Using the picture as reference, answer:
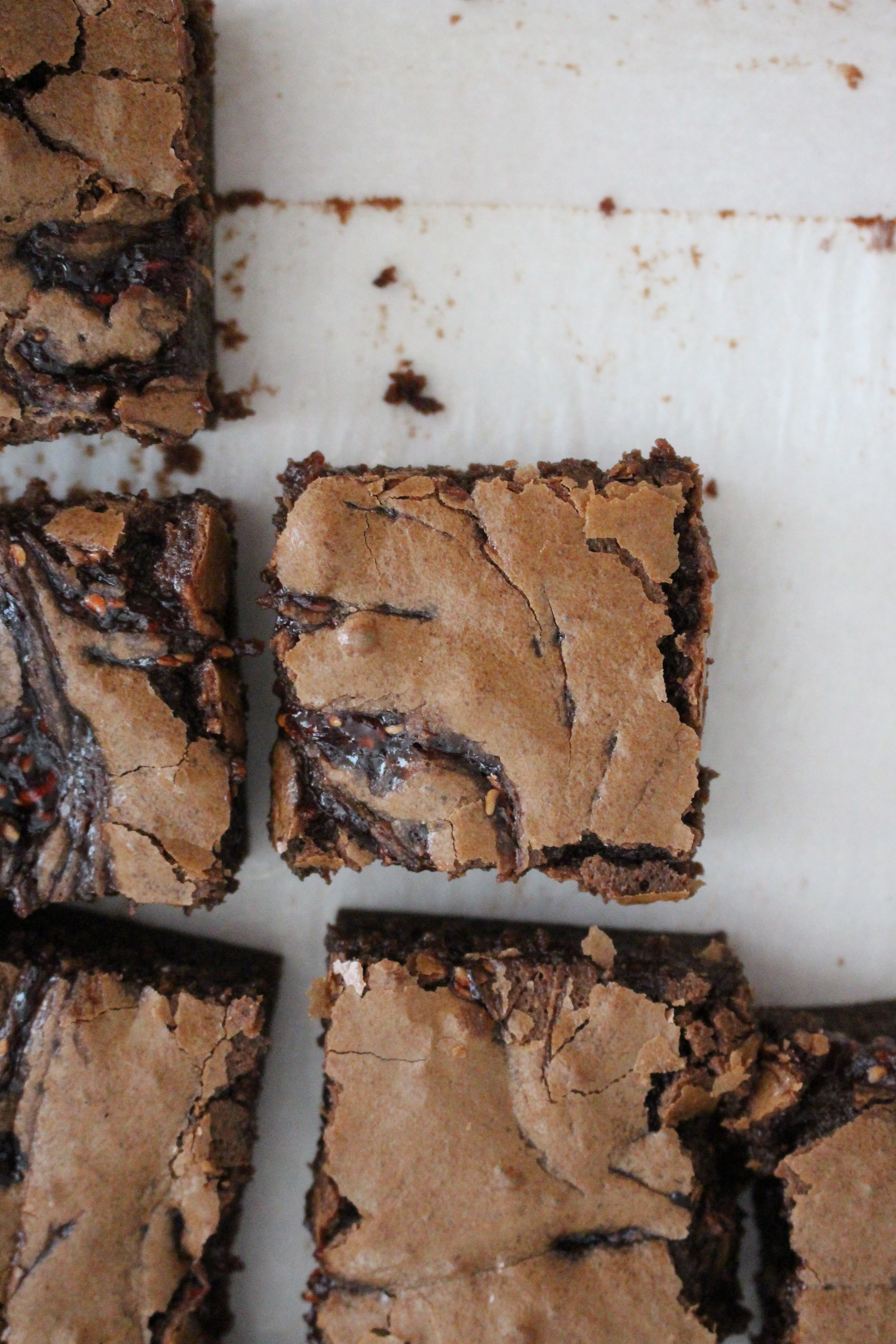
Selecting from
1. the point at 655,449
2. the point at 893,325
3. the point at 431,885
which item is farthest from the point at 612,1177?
the point at 893,325

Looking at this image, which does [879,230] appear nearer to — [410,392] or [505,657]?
[410,392]

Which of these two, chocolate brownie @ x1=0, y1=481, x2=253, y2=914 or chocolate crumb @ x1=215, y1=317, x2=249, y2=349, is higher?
chocolate crumb @ x1=215, y1=317, x2=249, y2=349

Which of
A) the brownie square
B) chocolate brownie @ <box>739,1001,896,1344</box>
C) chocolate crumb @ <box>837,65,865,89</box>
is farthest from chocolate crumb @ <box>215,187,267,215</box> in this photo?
chocolate brownie @ <box>739,1001,896,1344</box>

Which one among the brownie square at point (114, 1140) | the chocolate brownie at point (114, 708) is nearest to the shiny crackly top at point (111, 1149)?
the brownie square at point (114, 1140)

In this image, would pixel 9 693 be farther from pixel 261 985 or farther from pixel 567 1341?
pixel 567 1341

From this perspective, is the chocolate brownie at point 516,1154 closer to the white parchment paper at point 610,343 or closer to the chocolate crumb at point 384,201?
the white parchment paper at point 610,343

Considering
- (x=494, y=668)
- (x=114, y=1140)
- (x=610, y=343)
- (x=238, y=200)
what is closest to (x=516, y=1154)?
(x=114, y=1140)

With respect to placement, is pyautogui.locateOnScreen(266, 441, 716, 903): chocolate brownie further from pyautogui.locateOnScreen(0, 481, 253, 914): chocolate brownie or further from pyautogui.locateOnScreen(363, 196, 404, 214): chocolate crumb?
pyautogui.locateOnScreen(363, 196, 404, 214): chocolate crumb
